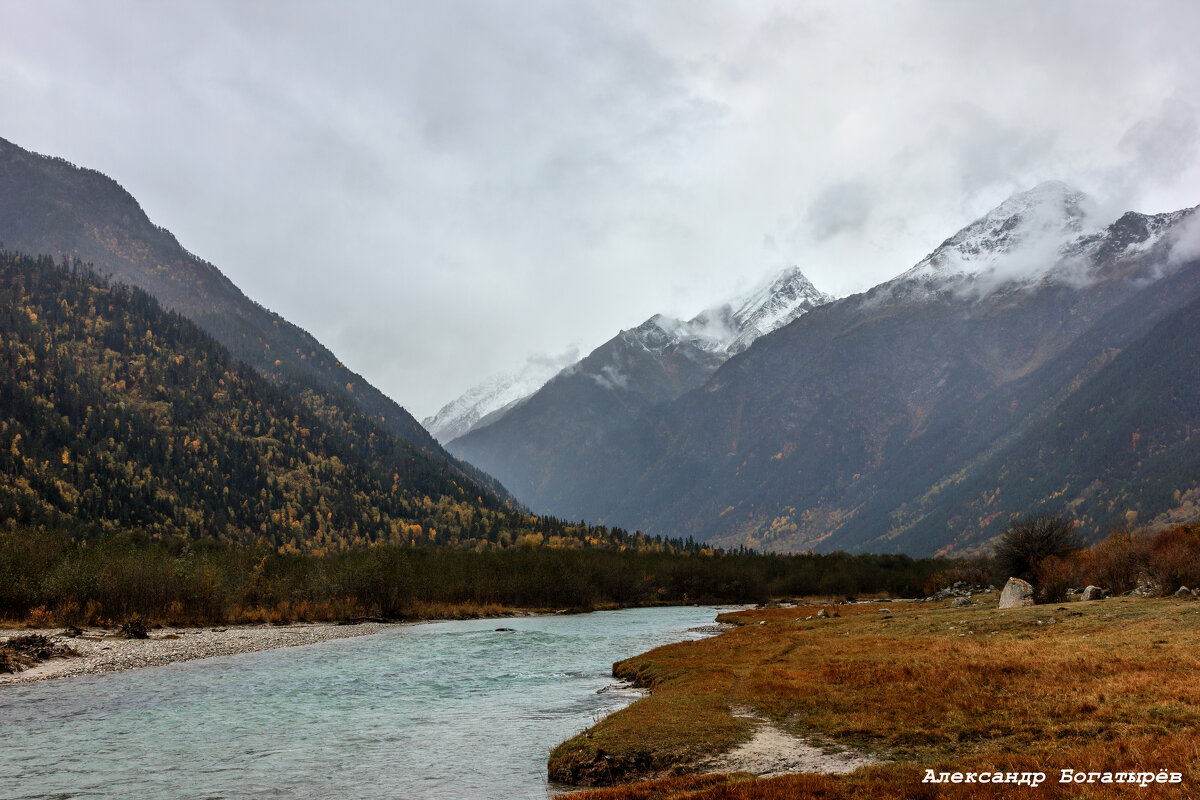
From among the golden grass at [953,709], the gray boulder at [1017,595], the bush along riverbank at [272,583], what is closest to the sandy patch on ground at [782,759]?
the golden grass at [953,709]

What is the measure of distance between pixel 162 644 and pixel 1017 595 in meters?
79.3

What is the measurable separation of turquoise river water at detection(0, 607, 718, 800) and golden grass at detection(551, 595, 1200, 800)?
399 centimetres

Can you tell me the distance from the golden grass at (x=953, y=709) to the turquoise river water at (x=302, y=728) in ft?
13.1

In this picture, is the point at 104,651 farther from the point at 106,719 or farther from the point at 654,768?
the point at 654,768

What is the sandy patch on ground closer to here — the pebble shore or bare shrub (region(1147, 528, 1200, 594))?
bare shrub (region(1147, 528, 1200, 594))

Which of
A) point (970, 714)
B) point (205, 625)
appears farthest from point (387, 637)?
point (970, 714)

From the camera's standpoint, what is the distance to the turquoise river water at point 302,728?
2417 centimetres

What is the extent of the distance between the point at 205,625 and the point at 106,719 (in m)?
68.8

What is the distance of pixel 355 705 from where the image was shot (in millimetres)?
40875

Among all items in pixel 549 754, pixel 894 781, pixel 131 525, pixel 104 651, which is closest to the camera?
pixel 894 781

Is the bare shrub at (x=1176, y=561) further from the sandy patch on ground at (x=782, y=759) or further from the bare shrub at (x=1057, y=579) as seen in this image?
the sandy patch on ground at (x=782, y=759)

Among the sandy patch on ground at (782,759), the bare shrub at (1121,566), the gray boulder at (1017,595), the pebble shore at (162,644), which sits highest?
the bare shrub at (1121,566)

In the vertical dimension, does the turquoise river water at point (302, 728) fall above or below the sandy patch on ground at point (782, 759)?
below

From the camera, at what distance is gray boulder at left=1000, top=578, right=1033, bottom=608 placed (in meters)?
61.9
